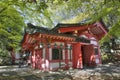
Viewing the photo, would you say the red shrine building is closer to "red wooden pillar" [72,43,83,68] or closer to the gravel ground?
"red wooden pillar" [72,43,83,68]

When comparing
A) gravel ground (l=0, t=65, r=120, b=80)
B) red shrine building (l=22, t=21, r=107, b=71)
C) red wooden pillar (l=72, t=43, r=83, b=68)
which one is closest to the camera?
gravel ground (l=0, t=65, r=120, b=80)

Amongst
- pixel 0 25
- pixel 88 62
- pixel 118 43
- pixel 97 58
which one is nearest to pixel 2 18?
pixel 0 25

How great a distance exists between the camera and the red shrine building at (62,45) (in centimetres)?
1275

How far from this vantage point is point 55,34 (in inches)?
488

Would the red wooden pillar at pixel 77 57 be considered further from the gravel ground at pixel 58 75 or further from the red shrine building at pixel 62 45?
the gravel ground at pixel 58 75

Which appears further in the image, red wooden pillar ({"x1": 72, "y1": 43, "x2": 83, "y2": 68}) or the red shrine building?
red wooden pillar ({"x1": 72, "y1": 43, "x2": 83, "y2": 68})

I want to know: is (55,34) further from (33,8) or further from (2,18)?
(2,18)

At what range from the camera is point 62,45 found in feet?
45.3

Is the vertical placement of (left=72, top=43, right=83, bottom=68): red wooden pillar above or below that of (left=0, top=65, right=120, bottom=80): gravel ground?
above

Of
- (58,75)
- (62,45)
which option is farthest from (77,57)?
(58,75)

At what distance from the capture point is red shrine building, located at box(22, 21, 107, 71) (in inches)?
502

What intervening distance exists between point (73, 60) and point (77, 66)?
0.66 m

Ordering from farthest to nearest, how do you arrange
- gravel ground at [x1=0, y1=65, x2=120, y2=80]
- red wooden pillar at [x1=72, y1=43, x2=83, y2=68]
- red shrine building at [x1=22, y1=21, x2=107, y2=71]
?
red wooden pillar at [x1=72, y1=43, x2=83, y2=68] → red shrine building at [x1=22, y1=21, x2=107, y2=71] → gravel ground at [x1=0, y1=65, x2=120, y2=80]

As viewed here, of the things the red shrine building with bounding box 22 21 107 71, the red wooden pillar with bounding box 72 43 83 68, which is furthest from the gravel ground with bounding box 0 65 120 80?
the red wooden pillar with bounding box 72 43 83 68
